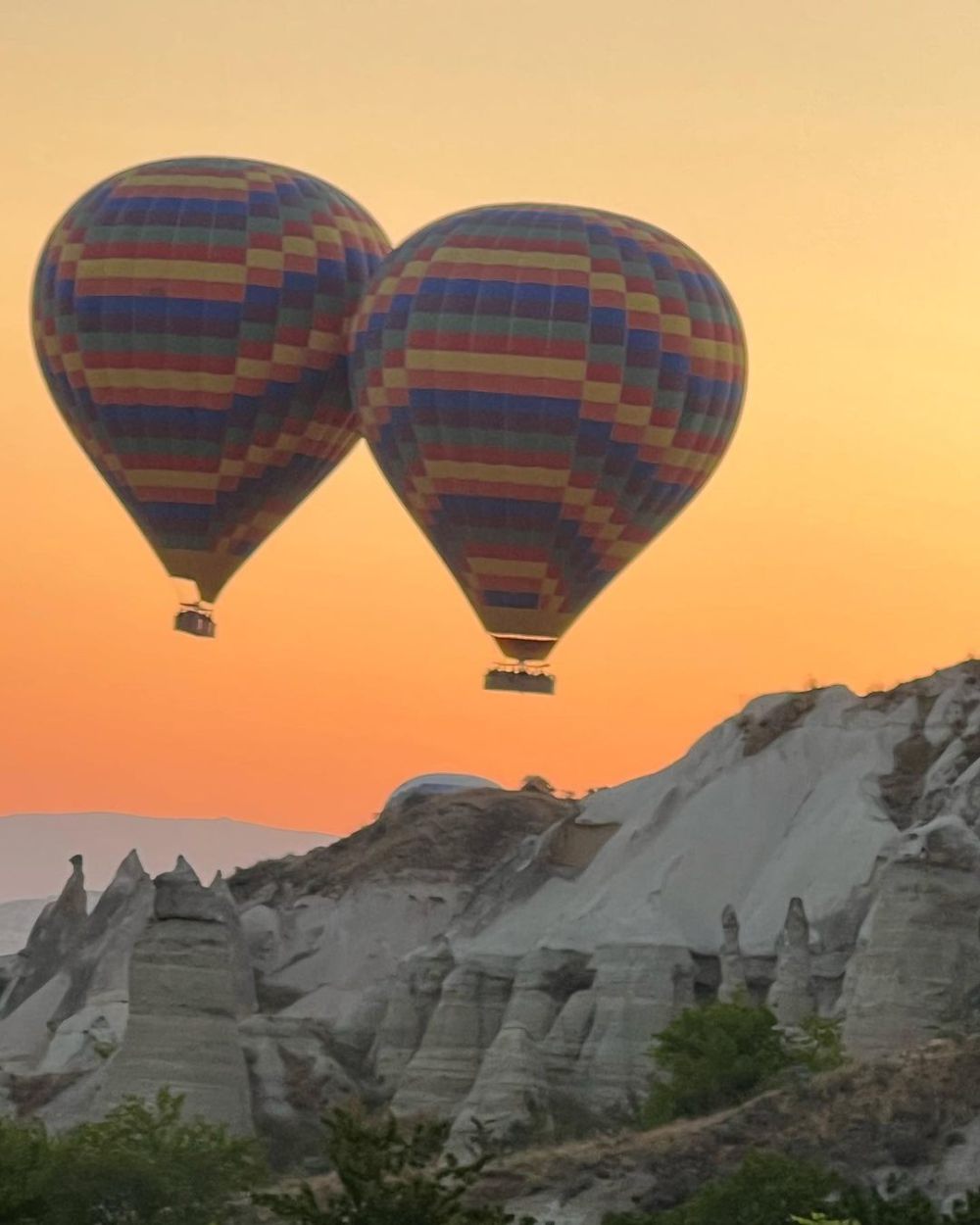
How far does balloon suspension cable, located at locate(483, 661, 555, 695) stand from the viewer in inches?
2965

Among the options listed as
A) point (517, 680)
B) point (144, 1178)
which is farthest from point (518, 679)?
point (144, 1178)

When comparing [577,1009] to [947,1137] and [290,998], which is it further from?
[947,1137]

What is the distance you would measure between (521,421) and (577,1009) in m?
13.6

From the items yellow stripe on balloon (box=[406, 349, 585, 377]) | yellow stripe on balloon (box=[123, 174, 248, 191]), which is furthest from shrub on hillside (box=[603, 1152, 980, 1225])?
yellow stripe on balloon (box=[123, 174, 248, 191])

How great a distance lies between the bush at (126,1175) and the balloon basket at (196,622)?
74.0 ft

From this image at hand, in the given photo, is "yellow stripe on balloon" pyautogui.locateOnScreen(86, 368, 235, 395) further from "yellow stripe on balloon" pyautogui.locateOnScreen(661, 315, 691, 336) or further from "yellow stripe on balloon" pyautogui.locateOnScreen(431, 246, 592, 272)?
"yellow stripe on balloon" pyautogui.locateOnScreen(661, 315, 691, 336)

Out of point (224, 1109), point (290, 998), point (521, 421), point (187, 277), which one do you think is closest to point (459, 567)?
point (521, 421)

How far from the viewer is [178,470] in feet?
256

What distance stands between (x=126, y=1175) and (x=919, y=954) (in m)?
17.7

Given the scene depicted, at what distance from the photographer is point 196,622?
79.6m

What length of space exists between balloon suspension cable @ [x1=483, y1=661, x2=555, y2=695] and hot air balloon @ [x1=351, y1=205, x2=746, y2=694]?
5cm

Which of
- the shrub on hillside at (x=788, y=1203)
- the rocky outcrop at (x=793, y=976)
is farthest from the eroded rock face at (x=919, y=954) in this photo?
the shrub on hillside at (x=788, y=1203)

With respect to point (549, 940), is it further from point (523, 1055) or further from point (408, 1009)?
point (523, 1055)

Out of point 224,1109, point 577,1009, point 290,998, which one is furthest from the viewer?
point 290,998
